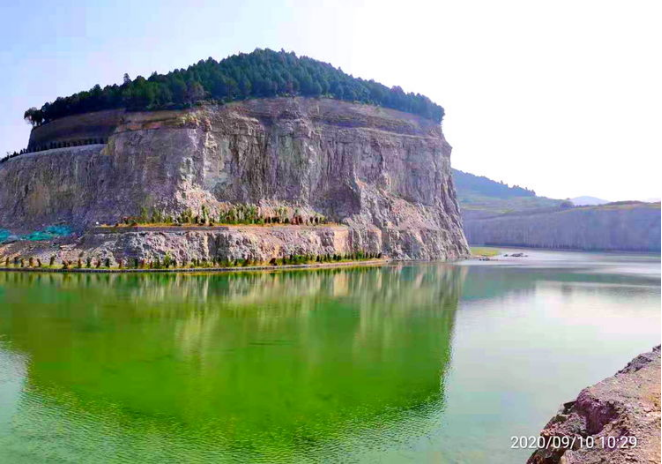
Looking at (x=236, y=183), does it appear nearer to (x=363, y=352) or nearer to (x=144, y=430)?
(x=363, y=352)

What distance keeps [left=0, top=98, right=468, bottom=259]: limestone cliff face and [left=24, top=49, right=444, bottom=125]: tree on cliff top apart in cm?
150

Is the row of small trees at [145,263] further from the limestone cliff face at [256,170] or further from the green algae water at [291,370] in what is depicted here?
the green algae water at [291,370]

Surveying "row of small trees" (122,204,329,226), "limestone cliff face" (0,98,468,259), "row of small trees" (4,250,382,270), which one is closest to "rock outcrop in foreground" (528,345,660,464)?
"row of small trees" (4,250,382,270)

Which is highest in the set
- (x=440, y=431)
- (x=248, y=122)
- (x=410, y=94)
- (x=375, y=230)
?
(x=410, y=94)

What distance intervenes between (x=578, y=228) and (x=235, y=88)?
3384 inches

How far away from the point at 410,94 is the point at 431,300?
58.4 m

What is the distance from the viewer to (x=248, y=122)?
68125 millimetres

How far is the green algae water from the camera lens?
468 inches

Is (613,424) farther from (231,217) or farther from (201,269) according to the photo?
(231,217)

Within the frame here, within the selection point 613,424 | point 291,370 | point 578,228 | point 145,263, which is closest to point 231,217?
point 145,263

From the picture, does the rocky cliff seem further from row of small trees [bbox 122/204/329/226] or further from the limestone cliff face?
row of small trees [bbox 122/204/329/226]

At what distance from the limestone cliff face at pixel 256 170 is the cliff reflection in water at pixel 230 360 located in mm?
27481

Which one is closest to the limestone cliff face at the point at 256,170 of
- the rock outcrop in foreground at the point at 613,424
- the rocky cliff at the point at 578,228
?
the rocky cliff at the point at 578,228

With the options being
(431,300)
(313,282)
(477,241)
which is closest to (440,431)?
(431,300)
